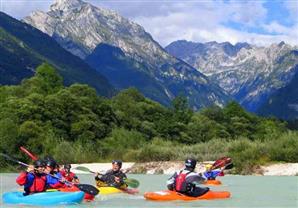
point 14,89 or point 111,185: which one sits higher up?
point 14,89

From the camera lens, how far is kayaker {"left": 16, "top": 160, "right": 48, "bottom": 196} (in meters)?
22.2

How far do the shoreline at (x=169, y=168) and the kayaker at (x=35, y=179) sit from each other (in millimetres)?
25600

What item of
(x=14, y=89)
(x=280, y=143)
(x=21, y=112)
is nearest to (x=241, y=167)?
(x=280, y=143)

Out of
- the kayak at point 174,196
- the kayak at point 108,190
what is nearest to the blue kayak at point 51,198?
the kayak at point 108,190

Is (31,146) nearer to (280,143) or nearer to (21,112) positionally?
(21,112)

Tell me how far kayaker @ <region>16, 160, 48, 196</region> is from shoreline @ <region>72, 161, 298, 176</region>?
2560cm

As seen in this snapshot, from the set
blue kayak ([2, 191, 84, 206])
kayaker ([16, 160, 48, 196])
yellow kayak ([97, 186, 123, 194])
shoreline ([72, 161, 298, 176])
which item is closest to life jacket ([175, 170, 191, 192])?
yellow kayak ([97, 186, 123, 194])

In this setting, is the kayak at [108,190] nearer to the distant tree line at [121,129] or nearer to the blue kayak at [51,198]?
the blue kayak at [51,198]

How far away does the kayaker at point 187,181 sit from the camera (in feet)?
76.2

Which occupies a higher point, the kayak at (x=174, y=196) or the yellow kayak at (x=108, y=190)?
the yellow kayak at (x=108, y=190)

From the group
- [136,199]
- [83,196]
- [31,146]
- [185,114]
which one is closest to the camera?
[83,196]

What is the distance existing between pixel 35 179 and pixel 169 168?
3417 cm

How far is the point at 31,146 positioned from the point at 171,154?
18.0 meters

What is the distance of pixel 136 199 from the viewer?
2564cm
